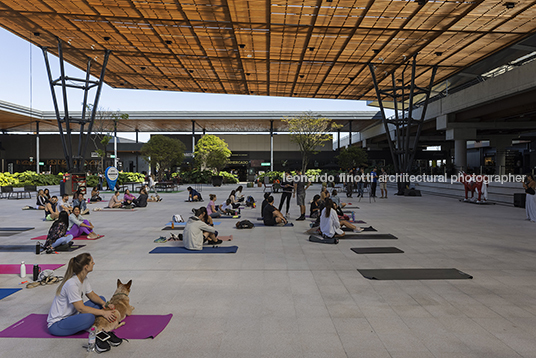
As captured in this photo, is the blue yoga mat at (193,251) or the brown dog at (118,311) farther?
the blue yoga mat at (193,251)

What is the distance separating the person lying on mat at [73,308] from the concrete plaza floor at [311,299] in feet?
0.50

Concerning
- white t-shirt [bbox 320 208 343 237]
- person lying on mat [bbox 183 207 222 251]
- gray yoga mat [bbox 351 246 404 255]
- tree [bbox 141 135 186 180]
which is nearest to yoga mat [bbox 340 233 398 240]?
white t-shirt [bbox 320 208 343 237]

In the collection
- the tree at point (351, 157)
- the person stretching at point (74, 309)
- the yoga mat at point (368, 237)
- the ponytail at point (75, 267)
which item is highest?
the tree at point (351, 157)

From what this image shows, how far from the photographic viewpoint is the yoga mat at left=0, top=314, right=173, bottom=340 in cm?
407

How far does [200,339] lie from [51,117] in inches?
1826

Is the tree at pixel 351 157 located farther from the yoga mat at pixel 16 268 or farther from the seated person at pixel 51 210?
the yoga mat at pixel 16 268

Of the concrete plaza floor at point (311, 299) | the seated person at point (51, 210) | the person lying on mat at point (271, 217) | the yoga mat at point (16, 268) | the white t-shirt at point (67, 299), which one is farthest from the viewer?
the seated person at point (51, 210)

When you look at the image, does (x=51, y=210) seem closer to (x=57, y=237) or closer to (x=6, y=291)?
(x=57, y=237)

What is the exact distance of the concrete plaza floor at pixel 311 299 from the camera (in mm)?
3795

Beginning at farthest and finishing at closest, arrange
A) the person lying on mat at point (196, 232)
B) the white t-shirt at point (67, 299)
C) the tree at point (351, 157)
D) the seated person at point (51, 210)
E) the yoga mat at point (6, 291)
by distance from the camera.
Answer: the tree at point (351, 157)
the seated person at point (51, 210)
the person lying on mat at point (196, 232)
the yoga mat at point (6, 291)
the white t-shirt at point (67, 299)

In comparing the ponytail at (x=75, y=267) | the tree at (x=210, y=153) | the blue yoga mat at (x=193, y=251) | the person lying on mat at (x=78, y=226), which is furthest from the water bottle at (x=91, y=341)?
the tree at (x=210, y=153)

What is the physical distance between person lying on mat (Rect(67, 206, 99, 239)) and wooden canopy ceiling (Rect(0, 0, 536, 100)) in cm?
935

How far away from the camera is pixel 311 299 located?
520 cm

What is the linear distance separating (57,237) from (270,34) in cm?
1388
